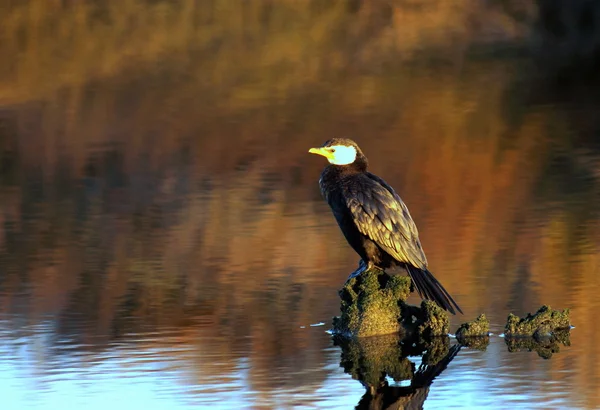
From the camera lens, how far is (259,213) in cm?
1384

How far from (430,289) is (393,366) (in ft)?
3.23

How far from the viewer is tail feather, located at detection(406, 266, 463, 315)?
8.95 meters

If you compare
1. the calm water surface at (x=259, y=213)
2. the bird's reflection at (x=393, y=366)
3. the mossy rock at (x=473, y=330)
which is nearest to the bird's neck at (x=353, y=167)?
the calm water surface at (x=259, y=213)

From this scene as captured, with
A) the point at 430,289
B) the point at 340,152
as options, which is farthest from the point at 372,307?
the point at 340,152

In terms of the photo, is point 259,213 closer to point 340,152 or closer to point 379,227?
point 340,152

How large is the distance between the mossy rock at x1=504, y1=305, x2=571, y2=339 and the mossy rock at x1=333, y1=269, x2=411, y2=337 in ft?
2.43

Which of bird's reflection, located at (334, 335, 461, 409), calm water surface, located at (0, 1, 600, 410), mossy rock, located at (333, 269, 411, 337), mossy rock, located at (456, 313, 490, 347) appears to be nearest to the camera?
bird's reflection, located at (334, 335, 461, 409)

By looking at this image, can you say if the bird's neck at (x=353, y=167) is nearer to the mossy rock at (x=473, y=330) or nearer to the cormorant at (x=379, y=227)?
the cormorant at (x=379, y=227)

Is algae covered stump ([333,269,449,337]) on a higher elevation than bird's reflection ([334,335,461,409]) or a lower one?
higher

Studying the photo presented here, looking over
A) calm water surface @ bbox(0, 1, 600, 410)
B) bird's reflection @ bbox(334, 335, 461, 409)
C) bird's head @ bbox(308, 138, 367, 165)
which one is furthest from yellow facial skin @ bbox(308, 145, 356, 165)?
bird's reflection @ bbox(334, 335, 461, 409)

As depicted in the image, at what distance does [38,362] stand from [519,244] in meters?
4.96

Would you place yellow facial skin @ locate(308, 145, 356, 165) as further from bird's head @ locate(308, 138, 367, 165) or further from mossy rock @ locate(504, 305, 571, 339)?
mossy rock @ locate(504, 305, 571, 339)

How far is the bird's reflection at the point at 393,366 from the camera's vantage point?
298 inches

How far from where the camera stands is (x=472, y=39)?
30.2m
